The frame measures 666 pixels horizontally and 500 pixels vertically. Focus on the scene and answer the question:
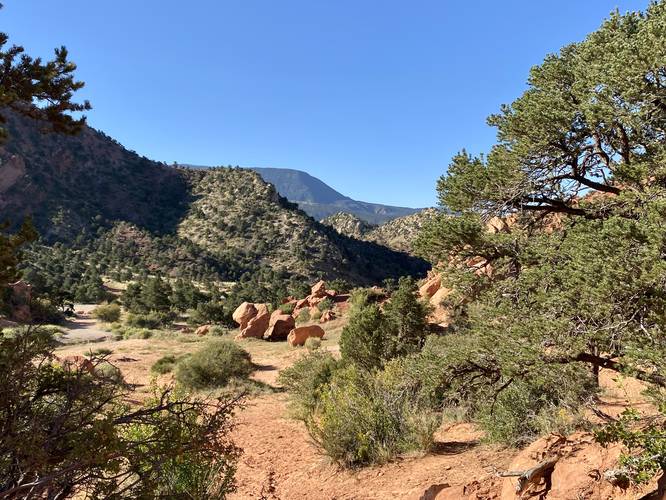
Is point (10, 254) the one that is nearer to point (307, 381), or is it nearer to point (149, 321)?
point (307, 381)

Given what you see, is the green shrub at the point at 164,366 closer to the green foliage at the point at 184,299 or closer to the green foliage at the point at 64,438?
the green foliage at the point at 64,438

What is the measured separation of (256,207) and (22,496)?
77624 mm

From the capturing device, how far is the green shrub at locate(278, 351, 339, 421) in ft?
42.2

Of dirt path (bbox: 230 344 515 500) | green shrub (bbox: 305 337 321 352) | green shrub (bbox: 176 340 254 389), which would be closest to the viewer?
dirt path (bbox: 230 344 515 500)

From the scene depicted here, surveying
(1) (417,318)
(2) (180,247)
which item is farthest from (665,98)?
(2) (180,247)

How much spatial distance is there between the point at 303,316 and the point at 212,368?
2029cm

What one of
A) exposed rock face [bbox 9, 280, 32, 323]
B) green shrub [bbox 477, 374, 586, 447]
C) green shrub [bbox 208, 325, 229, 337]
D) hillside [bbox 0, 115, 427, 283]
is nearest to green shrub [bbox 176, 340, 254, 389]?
green shrub [bbox 477, 374, 586, 447]

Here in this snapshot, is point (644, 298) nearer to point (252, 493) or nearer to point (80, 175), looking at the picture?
point (252, 493)

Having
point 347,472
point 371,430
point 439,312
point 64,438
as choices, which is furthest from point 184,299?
point 64,438

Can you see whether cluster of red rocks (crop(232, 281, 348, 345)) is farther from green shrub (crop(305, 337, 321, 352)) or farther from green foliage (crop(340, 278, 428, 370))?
green foliage (crop(340, 278, 428, 370))

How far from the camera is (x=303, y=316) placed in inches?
1489

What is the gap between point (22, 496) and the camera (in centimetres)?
351

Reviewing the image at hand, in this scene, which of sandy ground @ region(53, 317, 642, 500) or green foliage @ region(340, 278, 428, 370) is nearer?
sandy ground @ region(53, 317, 642, 500)

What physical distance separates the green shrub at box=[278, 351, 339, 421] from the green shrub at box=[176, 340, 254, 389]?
251 cm
